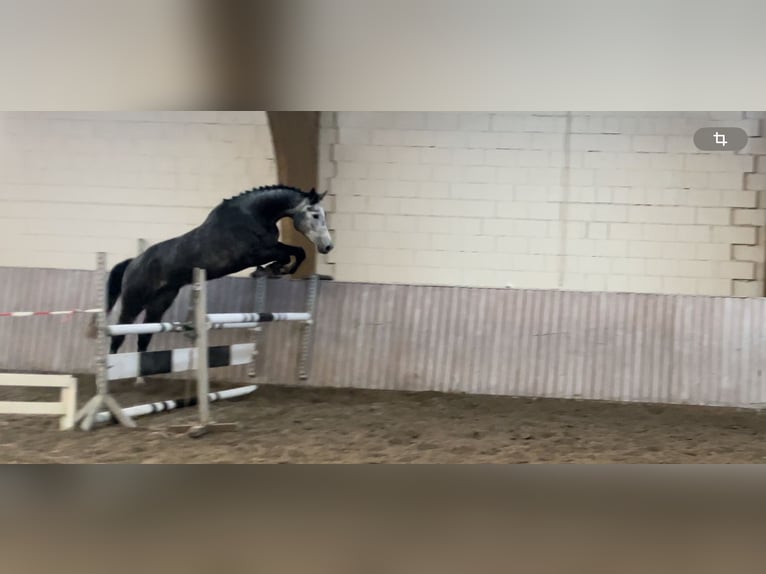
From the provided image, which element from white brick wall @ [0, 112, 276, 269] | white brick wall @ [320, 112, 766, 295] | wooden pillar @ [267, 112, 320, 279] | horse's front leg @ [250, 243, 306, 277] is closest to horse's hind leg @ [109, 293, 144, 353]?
white brick wall @ [0, 112, 276, 269]

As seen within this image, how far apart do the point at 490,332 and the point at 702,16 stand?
1.02 meters

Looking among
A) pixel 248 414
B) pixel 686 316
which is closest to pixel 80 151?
pixel 248 414

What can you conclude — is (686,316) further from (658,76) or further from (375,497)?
(375,497)

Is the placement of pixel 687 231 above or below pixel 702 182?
below

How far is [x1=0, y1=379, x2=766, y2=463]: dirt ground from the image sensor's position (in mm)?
1469

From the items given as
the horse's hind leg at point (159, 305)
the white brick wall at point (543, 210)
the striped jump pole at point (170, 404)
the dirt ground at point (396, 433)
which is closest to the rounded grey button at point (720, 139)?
the white brick wall at point (543, 210)

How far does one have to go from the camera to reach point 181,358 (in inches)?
69.6

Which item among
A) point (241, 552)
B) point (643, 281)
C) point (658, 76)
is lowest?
point (241, 552)

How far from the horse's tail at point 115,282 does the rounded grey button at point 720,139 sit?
1.72 metres

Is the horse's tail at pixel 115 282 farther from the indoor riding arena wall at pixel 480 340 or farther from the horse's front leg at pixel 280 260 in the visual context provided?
the horse's front leg at pixel 280 260

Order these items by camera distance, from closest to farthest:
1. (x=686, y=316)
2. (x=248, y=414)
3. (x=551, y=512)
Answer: (x=551, y=512), (x=248, y=414), (x=686, y=316)

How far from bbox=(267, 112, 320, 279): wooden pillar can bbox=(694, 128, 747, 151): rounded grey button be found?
110cm

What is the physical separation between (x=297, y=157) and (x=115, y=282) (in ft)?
2.23

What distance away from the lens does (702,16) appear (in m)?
1.59
